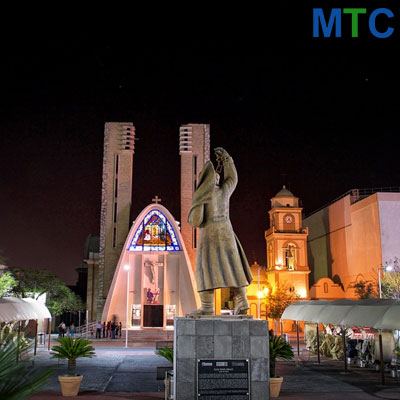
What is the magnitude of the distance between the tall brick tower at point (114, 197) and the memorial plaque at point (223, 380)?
35463 millimetres

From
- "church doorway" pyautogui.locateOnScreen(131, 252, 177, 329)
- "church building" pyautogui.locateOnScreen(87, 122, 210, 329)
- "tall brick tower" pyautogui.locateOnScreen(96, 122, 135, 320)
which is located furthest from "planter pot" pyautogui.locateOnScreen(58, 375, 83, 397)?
"tall brick tower" pyautogui.locateOnScreen(96, 122, 135, 320)

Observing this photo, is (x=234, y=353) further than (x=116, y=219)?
No

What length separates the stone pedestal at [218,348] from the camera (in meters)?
7.72

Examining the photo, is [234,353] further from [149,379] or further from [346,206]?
[346,206]

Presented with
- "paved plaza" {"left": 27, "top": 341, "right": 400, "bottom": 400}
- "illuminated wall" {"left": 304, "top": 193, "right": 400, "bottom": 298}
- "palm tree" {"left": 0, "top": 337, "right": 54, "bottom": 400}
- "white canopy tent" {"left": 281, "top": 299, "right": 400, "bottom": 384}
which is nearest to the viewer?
"palm tree" {"left": 0, "top": 337, "right": 54, "bottom": 400}

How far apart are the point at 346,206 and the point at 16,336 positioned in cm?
4767

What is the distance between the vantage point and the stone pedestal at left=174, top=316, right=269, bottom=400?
25.3 feet

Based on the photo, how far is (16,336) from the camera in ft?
10.4

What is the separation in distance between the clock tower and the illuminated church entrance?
32.9 feet

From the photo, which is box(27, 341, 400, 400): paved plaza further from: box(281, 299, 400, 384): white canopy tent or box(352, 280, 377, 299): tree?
box(352, 280, 377, 299): tree

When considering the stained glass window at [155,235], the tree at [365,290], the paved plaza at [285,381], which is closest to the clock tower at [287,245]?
the tree at [365,290]

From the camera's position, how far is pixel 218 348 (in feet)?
25.7

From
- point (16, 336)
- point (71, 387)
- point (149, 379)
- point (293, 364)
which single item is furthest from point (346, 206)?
point (16, 336)

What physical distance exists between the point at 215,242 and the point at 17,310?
1262 cm
